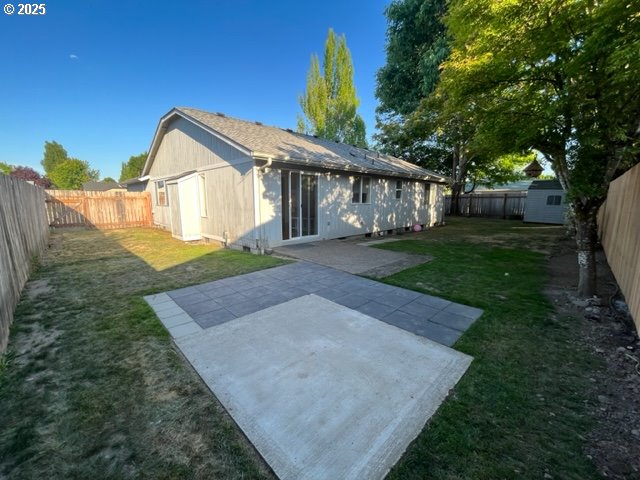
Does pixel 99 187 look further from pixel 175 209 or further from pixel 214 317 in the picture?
pixel 214 317

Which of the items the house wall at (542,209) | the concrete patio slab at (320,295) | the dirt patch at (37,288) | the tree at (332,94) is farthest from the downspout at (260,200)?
the tree at (332,94)

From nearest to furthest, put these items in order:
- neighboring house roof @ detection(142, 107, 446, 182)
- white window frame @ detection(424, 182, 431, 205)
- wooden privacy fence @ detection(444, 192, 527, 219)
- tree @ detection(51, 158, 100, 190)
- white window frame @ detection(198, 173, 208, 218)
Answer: neighboring house roof @ detection(142, 107, 446, 182) → white window frame @ detection(198, 173, 208, 218) → white window frame @ detection(424, 182, 431, 205) → wooden privacy fence @ detection(444, 192, 527, 219) → tree @ detection(51, 158, 100, 190)

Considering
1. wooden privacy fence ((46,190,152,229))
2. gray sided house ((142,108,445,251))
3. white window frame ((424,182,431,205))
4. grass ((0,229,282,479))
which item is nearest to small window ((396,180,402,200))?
gray sided house ((142,108,445,251))

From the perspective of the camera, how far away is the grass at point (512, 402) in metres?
1.62

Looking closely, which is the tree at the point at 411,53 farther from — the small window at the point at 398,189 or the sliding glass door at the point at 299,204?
the sliding glass door at the point at 299,204

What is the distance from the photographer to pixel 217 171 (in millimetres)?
8828

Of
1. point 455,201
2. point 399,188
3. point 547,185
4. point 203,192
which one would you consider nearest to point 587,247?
point 399,188

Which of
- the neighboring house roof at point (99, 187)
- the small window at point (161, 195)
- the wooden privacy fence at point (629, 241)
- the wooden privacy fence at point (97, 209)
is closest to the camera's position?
the wooden privacy fence at point (629, 241)

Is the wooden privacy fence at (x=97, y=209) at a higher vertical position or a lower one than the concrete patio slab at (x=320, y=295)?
higher

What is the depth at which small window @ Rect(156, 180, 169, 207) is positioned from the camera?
508 inches

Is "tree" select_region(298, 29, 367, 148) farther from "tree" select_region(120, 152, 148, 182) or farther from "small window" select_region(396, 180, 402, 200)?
"tree" select_region(120, 152, 148, 182)

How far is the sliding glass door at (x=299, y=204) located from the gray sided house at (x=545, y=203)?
15519 millimetres

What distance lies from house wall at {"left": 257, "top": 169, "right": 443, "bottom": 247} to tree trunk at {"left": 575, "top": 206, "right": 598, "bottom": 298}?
21.0ft

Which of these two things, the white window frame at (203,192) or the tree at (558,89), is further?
the white window frame at (203,192)
